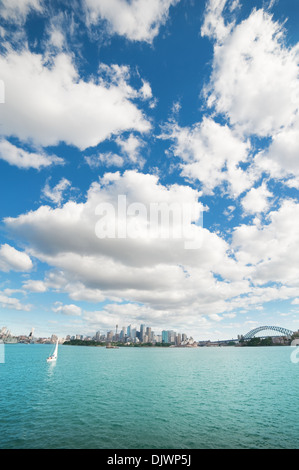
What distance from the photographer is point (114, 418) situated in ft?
115

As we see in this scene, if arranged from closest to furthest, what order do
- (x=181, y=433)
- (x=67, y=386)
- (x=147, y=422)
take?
(x=181, y=433), (x=147, y=422), (x=67, y=386)

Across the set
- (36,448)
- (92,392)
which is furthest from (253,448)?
(92,392)

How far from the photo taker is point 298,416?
3722cm

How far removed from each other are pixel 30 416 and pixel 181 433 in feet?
77.7

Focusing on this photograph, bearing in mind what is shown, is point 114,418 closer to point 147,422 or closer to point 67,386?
point 147,422

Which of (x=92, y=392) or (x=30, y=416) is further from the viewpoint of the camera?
(x=92, y=392)

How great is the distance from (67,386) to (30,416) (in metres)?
27.8

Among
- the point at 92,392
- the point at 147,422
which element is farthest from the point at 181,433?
the point at 92,392

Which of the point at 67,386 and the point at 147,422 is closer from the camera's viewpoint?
the point at 147,422
